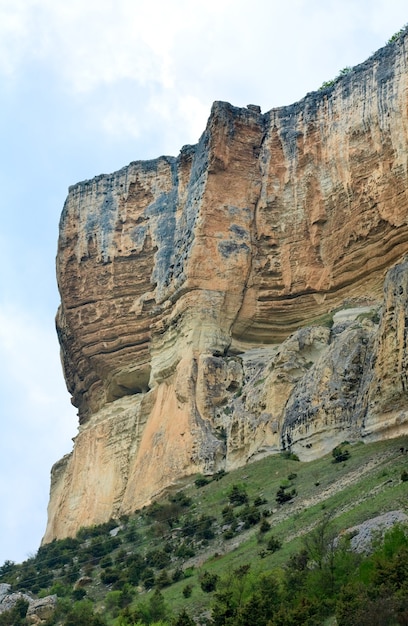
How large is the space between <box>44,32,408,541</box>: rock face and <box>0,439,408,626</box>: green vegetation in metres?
3.02

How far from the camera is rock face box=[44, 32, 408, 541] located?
148 feet

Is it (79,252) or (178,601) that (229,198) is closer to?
(79,252)

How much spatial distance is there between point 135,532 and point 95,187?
2597cm

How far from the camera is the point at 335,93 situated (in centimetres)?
5238

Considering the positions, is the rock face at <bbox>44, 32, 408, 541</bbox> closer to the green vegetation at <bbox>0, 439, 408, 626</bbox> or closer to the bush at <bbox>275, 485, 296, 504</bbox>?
the green vegetation at <bbox>0, 439, 408, 626</bbox>

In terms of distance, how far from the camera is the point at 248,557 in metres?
30.0

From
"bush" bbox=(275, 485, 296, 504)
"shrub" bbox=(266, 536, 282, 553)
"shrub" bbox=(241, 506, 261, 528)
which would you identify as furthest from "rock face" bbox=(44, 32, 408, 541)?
"shrub" bbox=(266, 536, 282, 553)

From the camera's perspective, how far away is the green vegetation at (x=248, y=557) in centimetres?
2316

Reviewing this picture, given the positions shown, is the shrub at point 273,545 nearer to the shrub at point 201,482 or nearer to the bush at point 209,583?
the bush at point 209,583

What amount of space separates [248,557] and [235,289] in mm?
22819

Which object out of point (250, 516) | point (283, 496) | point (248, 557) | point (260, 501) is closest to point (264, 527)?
point (248, 557)

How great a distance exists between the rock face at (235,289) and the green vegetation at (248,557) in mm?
3021

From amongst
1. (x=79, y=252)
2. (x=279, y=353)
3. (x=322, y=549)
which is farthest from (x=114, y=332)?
(x=322, y=549)

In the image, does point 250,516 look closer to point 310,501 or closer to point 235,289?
point 310,501
